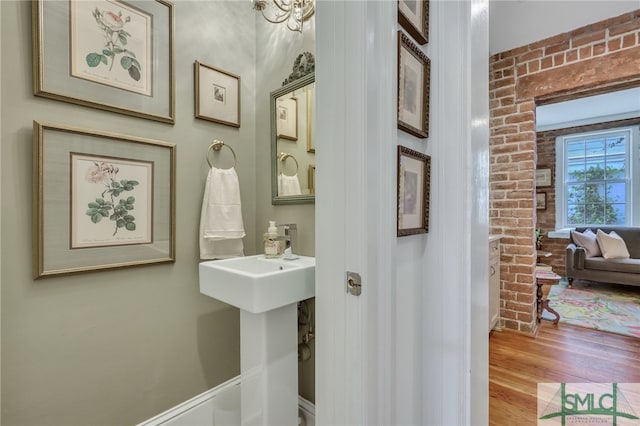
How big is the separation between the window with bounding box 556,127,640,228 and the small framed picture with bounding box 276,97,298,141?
5388 mm

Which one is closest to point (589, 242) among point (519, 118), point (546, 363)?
point (519, 118)

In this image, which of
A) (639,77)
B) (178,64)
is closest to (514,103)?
(639,77)

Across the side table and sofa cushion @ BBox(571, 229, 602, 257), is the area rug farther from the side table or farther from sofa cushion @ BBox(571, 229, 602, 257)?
sofa cushion @ BBox(571, 229, 602, 257)

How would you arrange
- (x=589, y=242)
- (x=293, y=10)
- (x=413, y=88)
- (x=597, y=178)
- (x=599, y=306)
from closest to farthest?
(x=413, y=88) → (x=293, y=10) → (x=599, y=306) → (x=589, y=242) → (x=597, y=178)

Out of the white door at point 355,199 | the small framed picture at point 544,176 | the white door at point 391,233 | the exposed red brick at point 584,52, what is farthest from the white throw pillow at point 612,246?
the white door at point 355,199

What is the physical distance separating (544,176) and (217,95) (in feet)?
18.4

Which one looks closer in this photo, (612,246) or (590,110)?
(612,246)

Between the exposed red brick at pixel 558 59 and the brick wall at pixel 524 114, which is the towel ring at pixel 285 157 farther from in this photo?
the exposed red brick at pixel 558 59

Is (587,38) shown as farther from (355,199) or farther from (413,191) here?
(355,199)

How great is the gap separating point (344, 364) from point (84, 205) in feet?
4.11

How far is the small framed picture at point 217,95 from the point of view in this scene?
1626 millimetres

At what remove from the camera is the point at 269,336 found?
1248 mm

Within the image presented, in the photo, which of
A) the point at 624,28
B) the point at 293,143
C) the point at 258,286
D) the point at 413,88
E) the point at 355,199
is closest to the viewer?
the point at 355,199

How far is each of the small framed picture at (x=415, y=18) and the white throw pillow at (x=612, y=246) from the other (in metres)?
4.72
